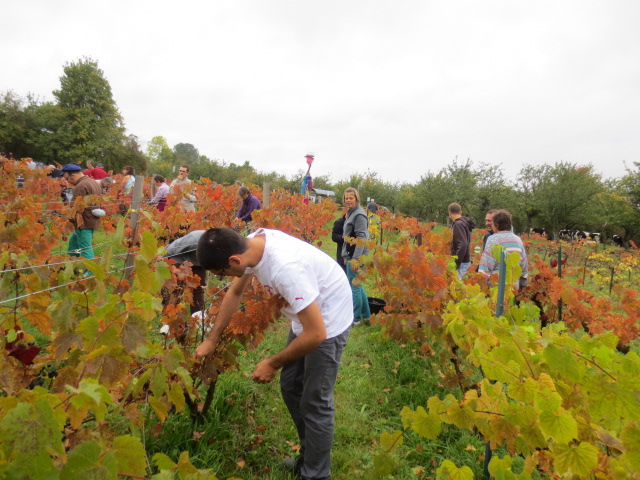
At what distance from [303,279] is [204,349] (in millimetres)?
836

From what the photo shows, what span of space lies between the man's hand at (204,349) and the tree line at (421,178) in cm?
2203

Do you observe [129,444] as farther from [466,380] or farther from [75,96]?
[75,96]

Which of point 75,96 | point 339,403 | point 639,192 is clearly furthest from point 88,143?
point 639,192

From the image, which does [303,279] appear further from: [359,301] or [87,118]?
[87,118]

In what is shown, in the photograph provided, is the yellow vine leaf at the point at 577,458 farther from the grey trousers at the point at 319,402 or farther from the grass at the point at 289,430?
the grass at the point at 289,430

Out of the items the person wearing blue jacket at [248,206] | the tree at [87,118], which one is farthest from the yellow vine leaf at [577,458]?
the tree at [87,118]

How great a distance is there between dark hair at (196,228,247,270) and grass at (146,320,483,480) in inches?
49.3

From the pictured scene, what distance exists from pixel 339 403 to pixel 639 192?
32.5 meters

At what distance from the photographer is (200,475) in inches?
34.4

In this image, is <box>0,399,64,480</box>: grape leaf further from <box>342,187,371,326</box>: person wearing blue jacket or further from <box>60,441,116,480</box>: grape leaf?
<box>342,187,371,326</box>: person wearing blue jacket

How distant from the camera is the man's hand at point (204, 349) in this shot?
2025 millimetres

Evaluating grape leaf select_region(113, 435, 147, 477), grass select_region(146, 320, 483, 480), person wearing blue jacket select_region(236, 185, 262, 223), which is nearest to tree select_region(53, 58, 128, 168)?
person wearing blue jacket select_region(236, 185, 262, 223)

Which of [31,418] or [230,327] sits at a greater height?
[31,418]

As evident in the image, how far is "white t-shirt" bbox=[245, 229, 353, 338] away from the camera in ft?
5.35
